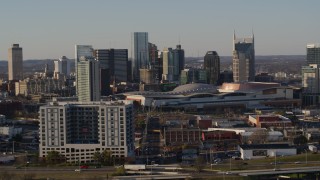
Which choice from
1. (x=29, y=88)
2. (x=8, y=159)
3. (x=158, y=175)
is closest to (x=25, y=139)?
(x=8, y=159)

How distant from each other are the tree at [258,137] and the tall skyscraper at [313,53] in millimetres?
22968

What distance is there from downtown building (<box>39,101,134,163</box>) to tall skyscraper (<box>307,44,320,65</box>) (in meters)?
27.0

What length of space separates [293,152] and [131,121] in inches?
149

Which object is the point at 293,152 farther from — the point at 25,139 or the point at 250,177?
the point at 25,139

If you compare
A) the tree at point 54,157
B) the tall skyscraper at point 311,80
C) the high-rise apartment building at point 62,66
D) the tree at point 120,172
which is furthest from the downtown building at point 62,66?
the tree at point 120,172

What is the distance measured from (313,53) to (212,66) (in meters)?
5.97

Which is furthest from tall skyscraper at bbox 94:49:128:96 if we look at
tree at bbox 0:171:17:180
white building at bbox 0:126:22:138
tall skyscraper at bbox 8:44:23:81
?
tree at bbox 0:171:17:180

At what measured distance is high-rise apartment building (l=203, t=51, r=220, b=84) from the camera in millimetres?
43469

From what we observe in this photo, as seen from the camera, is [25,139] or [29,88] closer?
[25,139]

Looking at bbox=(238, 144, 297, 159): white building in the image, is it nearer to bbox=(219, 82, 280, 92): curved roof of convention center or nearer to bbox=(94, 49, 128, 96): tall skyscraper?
bbox=(219, 82, 280, 92): curved roof of convention center

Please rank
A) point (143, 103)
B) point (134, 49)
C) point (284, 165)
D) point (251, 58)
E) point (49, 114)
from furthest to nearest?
→ point (134, 49) → point (251, 58) → point (143, 103) → point (49, 114) → point (284, 165)

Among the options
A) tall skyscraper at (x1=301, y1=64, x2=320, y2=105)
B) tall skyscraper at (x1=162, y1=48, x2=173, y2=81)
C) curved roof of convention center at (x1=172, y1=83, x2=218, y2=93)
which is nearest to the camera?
tall skyscraper at (x1=301, y1=64, x2=320, y2=105)

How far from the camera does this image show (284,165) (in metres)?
15.0

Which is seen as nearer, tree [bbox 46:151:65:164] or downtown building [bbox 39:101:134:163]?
tree [bbox 46:151:65:164]
